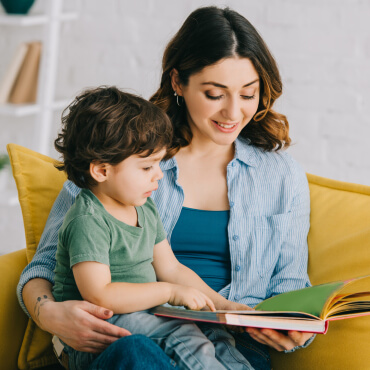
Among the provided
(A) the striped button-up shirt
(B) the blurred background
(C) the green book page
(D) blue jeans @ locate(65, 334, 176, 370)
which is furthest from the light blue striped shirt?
(B) the blurred background

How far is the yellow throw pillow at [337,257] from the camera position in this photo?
Result: 5.07 ft

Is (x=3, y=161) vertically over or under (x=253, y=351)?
under

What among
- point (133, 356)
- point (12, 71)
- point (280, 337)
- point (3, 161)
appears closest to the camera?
point (133, 356)

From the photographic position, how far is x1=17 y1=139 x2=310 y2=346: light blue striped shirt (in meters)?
1.71

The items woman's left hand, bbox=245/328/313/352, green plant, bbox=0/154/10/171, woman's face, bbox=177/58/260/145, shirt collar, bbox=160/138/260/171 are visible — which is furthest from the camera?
green plant, bbox=0/154/10/171

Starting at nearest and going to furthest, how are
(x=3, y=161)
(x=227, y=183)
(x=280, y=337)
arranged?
(x=280, y=337), (x=227, y=183), (x=3, y=161)

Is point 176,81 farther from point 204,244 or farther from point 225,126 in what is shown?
point 204,244

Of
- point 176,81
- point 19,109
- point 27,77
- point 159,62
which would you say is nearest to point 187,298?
point 176,81

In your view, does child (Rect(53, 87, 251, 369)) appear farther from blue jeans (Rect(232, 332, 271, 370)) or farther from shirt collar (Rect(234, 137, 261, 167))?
shirt collar (Rect(234, 137, 261, 167))

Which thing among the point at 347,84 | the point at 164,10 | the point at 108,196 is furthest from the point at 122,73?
the point at 108,196

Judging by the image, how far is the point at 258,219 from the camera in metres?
1.78

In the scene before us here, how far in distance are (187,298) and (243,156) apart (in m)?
0.58

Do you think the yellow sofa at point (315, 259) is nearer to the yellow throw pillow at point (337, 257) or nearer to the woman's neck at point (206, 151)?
the yellow throw pillow at point (337, 257)

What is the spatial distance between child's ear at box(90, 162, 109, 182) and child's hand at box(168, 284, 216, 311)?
28 centimetres
